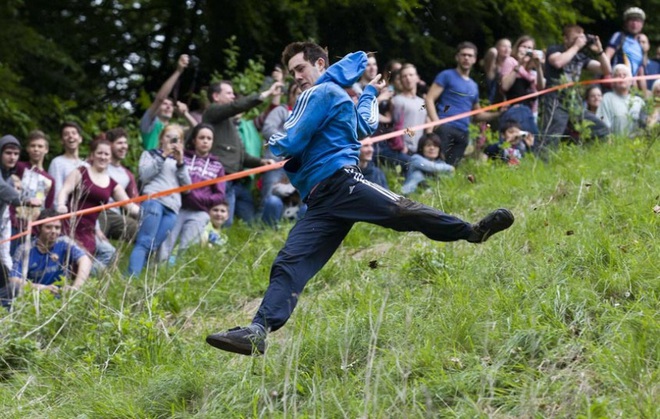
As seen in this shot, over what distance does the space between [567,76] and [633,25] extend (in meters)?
1.73

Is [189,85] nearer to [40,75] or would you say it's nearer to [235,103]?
[40,75]

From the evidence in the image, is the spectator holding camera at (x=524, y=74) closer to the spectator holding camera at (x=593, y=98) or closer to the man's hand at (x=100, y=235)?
the spectator holding camera at (x=593, y=98)

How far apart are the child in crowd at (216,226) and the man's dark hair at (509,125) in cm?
279

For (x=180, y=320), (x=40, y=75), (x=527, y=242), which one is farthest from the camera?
(x=40, y=75)

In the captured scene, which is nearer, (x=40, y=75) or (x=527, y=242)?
(x=527, y=242)

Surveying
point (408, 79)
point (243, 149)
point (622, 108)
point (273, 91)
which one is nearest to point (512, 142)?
point (408, 79)

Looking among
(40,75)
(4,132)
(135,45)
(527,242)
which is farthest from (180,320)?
(135,45)

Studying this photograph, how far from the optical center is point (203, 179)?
10742 millimetres

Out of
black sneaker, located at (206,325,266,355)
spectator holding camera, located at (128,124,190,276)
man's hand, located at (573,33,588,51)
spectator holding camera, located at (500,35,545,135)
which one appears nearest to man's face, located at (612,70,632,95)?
man's hand, located at (573,33,588,51)

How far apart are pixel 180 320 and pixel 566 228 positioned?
2.90m

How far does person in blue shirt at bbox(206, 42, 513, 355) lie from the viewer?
20.9ft

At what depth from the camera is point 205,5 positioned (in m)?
14.4

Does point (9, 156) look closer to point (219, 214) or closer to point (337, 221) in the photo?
point (219, 214)

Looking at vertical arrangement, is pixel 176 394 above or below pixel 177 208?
above
